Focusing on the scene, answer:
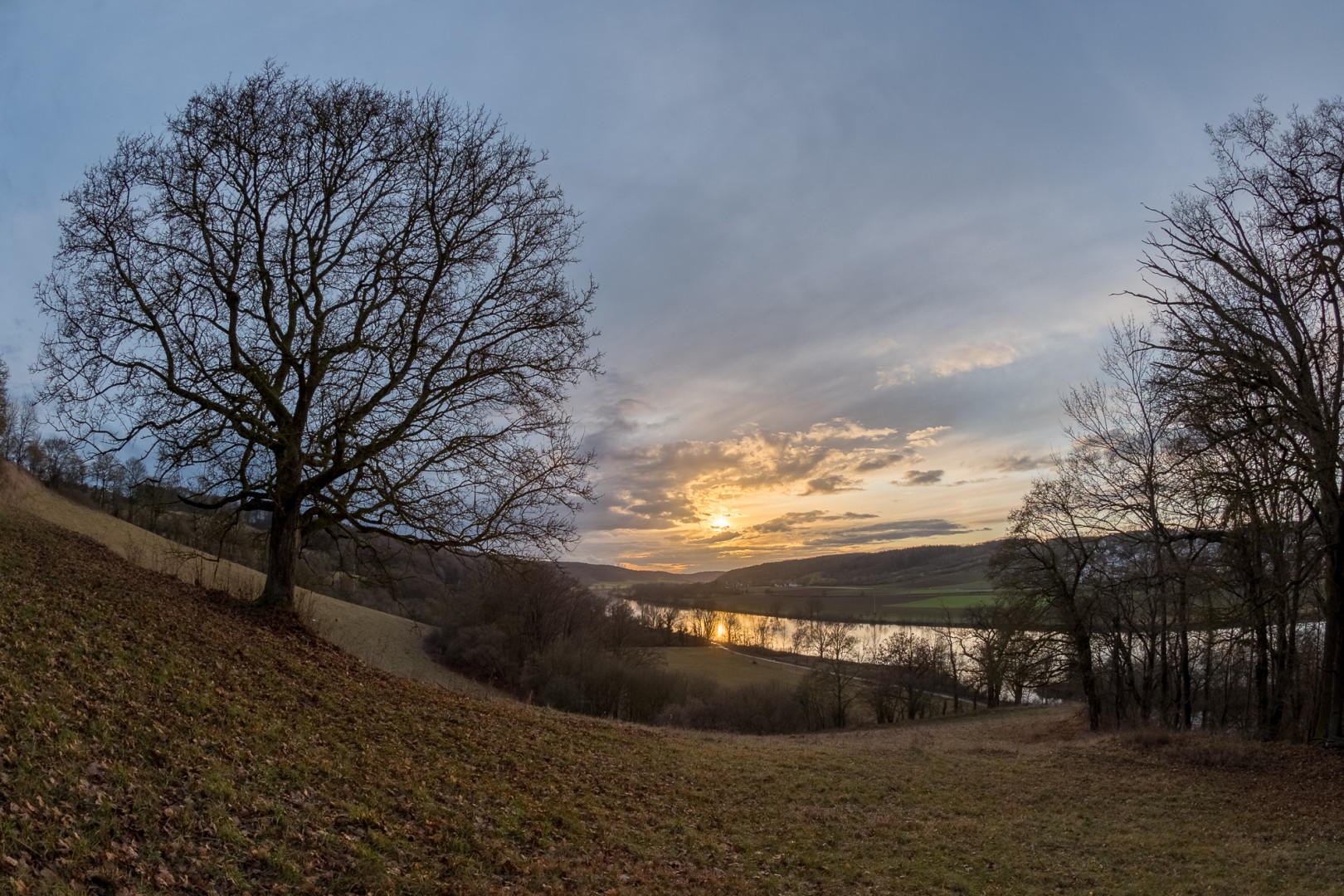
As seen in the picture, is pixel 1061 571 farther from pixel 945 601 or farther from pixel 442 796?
pixel 945 601

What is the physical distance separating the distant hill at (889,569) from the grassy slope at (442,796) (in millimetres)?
115328

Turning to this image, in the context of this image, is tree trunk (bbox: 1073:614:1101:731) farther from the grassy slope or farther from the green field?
the green field

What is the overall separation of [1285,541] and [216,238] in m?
24.8

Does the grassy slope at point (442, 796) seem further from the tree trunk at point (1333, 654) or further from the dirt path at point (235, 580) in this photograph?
the dirt path at point (235, 580)

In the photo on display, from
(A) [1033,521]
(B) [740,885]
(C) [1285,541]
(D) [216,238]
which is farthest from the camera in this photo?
(A) [1033,521]

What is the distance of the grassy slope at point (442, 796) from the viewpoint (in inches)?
180

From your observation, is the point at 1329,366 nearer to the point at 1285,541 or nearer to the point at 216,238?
the point at 1285,541

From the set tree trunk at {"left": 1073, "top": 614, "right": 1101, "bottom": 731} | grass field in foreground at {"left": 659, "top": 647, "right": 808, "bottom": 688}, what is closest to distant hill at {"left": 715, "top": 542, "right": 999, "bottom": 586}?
grass field in foreground at {"left": 659, "top": 647, "right": 808, "bottom": 688}

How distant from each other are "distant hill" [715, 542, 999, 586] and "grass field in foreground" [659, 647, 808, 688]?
66.3 m

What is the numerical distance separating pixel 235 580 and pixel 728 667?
49506mm

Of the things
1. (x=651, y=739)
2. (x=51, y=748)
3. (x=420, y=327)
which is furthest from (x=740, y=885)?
(x=420, y=327)

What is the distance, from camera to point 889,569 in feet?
522

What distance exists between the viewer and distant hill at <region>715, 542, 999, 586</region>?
135m

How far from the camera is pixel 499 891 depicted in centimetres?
508
